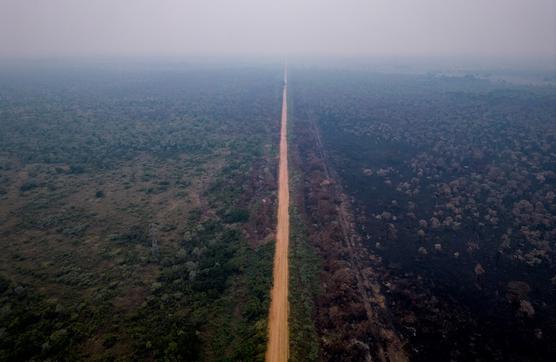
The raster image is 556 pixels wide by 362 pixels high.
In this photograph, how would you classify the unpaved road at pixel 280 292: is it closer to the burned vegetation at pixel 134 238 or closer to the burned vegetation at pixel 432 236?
the burned vegetation at pixel 134 238

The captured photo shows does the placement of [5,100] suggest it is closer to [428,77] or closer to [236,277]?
[236,277]

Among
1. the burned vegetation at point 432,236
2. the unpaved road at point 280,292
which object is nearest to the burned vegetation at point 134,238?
the unpaved road at point 280,292

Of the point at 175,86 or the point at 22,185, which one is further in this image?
the point at 175,86

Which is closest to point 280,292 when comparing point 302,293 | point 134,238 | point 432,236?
point 302,293

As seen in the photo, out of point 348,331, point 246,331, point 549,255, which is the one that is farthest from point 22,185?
point 549,255

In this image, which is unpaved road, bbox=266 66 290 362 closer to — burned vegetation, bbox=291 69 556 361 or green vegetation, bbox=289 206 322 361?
green vegetation, bbox=289 206 322 361

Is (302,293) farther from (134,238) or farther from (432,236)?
(134,238)
